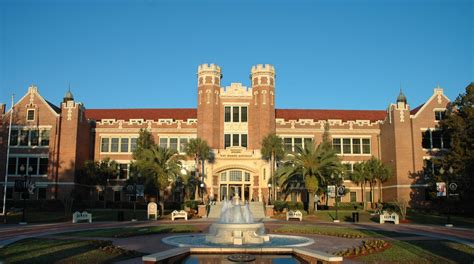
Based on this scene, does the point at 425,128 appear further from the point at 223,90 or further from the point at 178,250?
the point at 178,250

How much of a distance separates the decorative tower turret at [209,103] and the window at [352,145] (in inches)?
564

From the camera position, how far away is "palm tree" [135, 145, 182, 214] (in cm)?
4412

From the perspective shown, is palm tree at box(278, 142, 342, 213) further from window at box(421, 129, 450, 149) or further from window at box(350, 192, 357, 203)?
window at box(421, 129, 450, 149)

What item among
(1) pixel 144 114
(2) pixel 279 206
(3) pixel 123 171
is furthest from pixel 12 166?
(2) pixel 279 206

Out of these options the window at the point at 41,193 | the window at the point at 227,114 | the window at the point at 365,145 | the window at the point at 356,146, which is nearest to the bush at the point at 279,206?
the window at the point at 227,114

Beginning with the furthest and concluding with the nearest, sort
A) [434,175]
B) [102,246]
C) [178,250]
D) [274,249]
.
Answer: [434,175] < [102,246] < [274,249] < [178,250]

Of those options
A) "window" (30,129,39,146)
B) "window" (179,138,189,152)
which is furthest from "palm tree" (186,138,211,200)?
"window" (30,129,39,146)

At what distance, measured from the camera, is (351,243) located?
19.8 m

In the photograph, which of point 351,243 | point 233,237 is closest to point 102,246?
point 233,237

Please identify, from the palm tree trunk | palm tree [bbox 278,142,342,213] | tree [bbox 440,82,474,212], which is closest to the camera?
tree [bbox 440,82,474,212]

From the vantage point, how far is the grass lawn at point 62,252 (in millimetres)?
14227

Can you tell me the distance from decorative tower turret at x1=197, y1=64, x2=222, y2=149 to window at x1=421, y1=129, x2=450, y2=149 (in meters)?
23.2

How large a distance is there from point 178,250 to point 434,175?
36.9m

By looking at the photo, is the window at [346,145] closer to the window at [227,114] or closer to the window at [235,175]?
the window at [235,175]
